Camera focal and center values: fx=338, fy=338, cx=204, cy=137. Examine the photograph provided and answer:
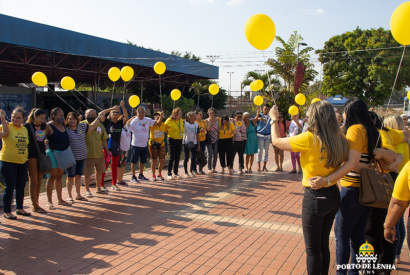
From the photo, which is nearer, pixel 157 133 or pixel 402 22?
pixel 402 22

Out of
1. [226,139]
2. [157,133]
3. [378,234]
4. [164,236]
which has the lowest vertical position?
[164,236]

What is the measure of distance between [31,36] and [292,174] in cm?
1435

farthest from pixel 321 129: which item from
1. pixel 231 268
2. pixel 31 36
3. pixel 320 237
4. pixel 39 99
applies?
pixel 39 99

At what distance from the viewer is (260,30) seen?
4590mm

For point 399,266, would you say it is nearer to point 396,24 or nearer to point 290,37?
point 396,24

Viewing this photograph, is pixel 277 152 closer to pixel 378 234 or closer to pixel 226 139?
pixel 226 139

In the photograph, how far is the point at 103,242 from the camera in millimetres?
4754

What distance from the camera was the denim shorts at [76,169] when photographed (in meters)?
6.55

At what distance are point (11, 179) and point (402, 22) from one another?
230 inches

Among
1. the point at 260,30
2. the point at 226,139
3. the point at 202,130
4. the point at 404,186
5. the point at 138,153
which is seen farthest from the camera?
the point at 226,139

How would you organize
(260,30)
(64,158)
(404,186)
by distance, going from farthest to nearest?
1. (64,158)
2. (260,30)
3. (404,186)

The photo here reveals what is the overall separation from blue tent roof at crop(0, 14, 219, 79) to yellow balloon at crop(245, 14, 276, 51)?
1471cm

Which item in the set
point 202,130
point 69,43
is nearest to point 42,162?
point 202,130

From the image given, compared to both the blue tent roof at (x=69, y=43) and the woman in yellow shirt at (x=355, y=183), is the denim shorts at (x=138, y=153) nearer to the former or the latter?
the woman in yellow shirt at (x=355, y=183)
